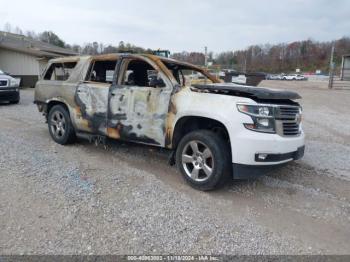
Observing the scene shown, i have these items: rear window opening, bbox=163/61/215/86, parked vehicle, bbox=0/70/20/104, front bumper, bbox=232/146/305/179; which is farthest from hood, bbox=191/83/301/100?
parked vehicle, bbox=0/70/20/104

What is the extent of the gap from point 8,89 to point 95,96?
8.71 metres

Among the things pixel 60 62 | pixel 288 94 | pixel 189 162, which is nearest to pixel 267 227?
pixel 189 162

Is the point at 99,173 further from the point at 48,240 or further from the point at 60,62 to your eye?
the point at 60,62

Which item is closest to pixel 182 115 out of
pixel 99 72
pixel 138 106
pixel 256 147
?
pixel 138 106

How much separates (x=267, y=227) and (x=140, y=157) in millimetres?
2819

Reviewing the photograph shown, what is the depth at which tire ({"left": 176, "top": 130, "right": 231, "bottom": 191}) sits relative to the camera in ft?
12.4

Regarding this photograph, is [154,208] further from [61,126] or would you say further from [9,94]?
[9,94]

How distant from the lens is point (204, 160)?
13.1 ft

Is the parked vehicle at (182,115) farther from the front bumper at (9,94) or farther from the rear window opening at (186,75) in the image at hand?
the front bumper at (9,94)

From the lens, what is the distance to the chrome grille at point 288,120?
370cm

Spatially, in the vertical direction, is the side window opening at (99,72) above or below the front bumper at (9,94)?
above

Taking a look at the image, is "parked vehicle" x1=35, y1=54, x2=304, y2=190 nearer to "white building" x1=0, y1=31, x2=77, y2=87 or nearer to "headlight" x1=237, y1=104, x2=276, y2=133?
"headlight" x1=237, y1=104, x2=276, y2=133

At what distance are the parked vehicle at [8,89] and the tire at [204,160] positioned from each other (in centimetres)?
1037

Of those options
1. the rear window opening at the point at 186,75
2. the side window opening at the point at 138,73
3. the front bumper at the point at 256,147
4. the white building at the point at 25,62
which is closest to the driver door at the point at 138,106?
the side window opening at the point at 138,73
